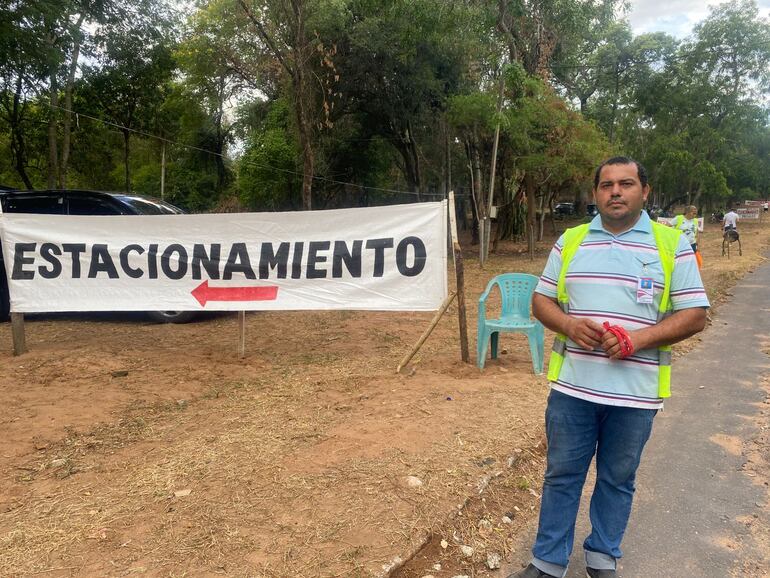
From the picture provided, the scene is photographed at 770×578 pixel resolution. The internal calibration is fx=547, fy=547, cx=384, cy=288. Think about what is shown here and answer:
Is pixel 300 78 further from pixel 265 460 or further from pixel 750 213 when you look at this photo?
pixel 750 213

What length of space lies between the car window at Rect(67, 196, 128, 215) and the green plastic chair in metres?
5.16

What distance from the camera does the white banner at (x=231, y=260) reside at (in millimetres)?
5441

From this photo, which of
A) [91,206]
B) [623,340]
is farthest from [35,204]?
[623,340]

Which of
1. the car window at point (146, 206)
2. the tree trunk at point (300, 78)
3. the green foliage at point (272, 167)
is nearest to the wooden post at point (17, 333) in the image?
the car window at point (146, 206)

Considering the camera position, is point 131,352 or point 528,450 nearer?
point 528,450

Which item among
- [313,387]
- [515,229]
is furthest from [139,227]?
[515,229]

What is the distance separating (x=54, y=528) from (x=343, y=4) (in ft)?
49.4

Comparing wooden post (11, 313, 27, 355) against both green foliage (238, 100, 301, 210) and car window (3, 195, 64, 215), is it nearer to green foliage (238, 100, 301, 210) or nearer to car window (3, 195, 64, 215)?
car window (3, 195, 64, 215)

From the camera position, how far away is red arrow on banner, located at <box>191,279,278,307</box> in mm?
5707

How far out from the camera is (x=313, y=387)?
492 centimetres

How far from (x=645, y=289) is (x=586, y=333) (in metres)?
0.28

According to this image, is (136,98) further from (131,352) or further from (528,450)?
(528,450)

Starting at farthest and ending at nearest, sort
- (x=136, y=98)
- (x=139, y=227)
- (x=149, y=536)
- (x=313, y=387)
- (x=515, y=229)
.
Result: 1. (x=515, y=229)
2. (x=136, y=98)
3. (x=139, y=227)
4. (x=313, y=387)
5. (x=149, y=536)

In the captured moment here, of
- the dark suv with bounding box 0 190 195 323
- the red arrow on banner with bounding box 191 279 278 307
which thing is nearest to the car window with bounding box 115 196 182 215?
the dark suv with bounding box 0 190 195 323
